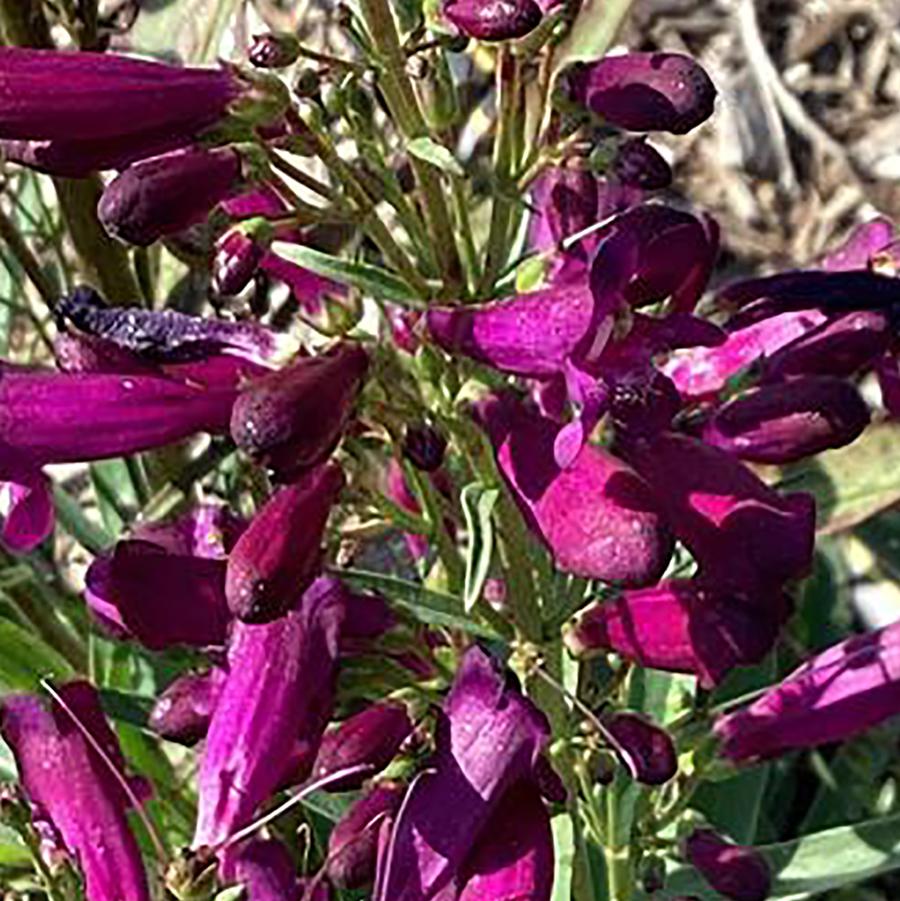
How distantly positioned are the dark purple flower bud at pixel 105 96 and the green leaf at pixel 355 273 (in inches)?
5.5

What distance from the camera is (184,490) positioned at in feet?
10.8

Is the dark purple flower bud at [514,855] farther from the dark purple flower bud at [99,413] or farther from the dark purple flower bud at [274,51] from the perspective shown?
the dark purple flower bud at [274,51]

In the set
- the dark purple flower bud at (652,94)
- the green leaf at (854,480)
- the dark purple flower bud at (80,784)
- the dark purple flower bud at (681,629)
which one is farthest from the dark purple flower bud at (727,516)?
the green leaf at (854,480)

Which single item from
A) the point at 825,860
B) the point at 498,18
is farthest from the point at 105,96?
the point at 825,860

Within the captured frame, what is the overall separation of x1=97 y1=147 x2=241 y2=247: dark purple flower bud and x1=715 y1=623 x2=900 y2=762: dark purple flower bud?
870 millimetres

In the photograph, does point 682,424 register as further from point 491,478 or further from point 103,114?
point 103,114

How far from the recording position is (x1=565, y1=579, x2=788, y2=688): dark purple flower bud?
2305mm

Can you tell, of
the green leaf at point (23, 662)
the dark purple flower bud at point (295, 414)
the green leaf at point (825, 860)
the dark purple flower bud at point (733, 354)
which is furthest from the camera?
the green leaf at point (23, 662)

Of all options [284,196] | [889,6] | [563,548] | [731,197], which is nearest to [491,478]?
[563,548]

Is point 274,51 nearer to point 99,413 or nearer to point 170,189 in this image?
point 170,189

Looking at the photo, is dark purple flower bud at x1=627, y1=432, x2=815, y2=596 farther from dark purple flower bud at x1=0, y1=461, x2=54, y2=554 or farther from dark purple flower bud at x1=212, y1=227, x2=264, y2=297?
dark purple flower bud at x1=0, y1=461, x2=54, y2=554

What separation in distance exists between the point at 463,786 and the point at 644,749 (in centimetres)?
27

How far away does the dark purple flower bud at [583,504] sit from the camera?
82.3 inches

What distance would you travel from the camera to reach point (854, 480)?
3.27 meters
